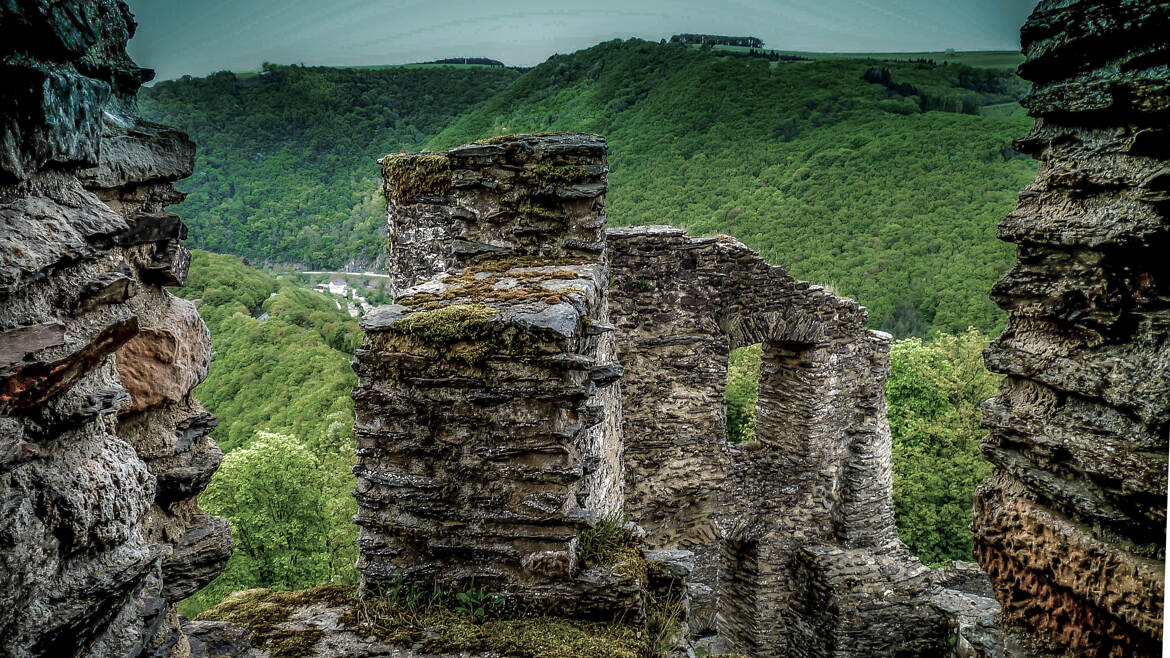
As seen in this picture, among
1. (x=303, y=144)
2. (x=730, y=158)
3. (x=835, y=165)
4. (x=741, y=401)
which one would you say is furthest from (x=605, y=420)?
(x=303, y=144)

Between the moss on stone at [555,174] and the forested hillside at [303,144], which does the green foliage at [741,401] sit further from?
the forested hillside at [303,144]

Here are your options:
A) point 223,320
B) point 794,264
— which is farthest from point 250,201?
point 794,264

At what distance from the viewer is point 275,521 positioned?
14.6 meters

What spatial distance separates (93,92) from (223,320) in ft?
101

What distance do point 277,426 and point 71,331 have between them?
1034 inches

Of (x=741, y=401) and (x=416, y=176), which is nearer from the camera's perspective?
(x=416, y=176)

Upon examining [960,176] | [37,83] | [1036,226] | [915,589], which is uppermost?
[960,176]

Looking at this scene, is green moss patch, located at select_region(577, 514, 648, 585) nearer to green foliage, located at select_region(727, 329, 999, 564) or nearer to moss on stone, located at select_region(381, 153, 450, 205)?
moss on stone, located at select_region(381, 153, 450, 205)

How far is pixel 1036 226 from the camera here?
111 inches

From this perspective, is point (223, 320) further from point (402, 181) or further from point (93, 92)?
point (93, 92)

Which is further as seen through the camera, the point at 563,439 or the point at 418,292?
the point at 418,292

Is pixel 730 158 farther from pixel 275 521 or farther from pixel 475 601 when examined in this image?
pixel 475 601

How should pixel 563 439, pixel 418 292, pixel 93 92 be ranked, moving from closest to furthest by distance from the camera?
pixel 93 92 → pixel 563 439 → pixel 418 292

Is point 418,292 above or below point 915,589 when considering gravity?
above
